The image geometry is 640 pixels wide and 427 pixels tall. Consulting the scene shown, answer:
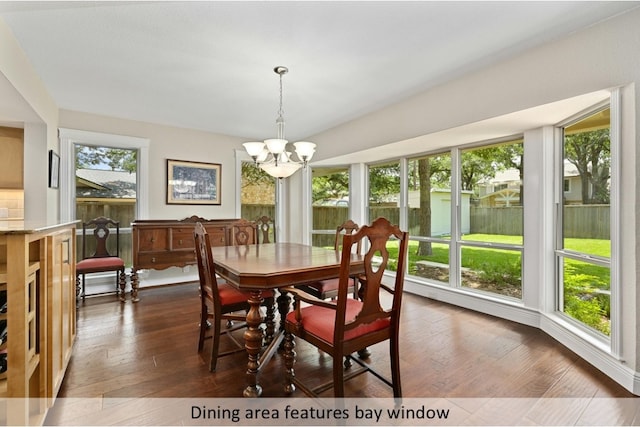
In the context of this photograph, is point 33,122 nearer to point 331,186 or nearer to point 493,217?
point 331,186

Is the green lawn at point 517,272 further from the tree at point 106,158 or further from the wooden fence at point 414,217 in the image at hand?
the tree at point 106,158

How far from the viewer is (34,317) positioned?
60.9 inches

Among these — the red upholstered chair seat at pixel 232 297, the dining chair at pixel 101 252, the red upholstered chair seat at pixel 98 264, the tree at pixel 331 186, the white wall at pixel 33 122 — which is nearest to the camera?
the red upholstered chair seat at pixel 232 297

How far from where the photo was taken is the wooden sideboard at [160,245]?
152 inches

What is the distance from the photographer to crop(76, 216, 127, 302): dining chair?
3777mm

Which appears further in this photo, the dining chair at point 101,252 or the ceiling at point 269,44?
the dining chair at point 101,252

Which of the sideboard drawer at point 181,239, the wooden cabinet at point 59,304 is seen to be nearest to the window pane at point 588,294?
the wooden cabinet at point 59,304

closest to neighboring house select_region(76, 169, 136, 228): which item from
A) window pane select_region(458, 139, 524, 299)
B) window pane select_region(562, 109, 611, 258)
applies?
window pane select_region(458, 139, 524, 299)

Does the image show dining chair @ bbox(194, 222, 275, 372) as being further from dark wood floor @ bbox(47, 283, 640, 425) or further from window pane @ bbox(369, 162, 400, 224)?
window pane @ bbox(369, 162, 400, 224)

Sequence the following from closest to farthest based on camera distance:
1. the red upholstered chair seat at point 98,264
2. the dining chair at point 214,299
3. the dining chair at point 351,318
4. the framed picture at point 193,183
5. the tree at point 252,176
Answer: the dining chair at point 351,318
the dining chair at point 214,299
the red upholstered chair seat at point 98,264
the framed picture at point 193,183
the tree at point 252,176

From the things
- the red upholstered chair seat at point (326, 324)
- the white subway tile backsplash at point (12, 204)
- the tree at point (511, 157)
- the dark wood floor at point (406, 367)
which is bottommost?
the dark wood floor at point (406, 367)

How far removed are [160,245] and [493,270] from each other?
4252mm

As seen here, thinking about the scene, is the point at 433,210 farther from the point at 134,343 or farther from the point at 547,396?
the point at 134,343

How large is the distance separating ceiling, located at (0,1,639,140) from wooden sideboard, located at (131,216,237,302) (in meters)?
1.57
